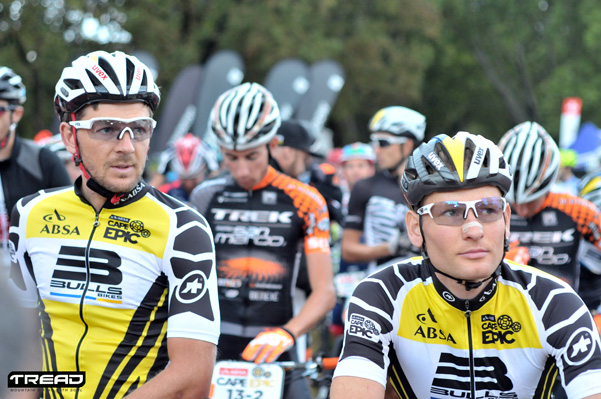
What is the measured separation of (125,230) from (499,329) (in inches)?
62.3

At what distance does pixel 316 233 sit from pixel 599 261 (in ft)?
7.03

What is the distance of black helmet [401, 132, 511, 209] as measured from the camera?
3.17m

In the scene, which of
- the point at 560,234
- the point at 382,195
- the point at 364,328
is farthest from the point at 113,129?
the point at 382,195

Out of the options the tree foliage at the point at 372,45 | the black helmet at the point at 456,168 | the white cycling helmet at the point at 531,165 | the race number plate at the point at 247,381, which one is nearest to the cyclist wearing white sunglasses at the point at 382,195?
the white cycling helmet at the point at 531,165

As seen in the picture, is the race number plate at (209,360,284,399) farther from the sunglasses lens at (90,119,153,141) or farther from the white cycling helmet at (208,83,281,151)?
the white cycling helmet at (208,83,281,151)

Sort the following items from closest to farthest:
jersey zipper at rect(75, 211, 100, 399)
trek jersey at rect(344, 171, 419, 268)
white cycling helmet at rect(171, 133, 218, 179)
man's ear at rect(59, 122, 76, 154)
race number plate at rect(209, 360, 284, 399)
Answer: jersey zipper at rect(75, 211, 100, 399), man's ear at rect(59, 122, 76, 154), race number plate at rect(209, 360, 284, 399), trek jersey at rect(344, 171, 419, 268), white cycling helmet at rect(171, 133, 218, 179)

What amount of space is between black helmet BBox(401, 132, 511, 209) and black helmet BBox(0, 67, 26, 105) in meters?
3.32

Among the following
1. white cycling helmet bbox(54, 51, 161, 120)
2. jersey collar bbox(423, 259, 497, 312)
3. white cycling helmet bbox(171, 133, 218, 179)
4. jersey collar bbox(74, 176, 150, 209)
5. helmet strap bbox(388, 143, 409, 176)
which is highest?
white cycling helmet bbox(171, 133, 218, 179)

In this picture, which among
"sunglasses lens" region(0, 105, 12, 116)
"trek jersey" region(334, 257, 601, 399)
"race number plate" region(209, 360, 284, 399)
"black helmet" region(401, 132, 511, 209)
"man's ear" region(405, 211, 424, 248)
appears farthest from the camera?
"sunglasses lens" region(0, 105, 12, 116)

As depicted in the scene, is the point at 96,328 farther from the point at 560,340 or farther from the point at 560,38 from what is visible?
the point at 560,38

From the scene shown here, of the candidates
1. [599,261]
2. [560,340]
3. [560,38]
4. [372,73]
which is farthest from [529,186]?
[560,38]

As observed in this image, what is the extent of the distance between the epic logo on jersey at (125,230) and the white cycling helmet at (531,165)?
9.74 ft

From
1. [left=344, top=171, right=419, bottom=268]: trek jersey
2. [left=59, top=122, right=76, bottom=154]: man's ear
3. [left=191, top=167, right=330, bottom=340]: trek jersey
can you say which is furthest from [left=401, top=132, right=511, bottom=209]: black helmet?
[left=344, top=171, right=419, bottom=268]: trek jersey

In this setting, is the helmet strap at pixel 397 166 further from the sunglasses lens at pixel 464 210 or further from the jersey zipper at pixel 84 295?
the jersey zipper at pixel 84 295
